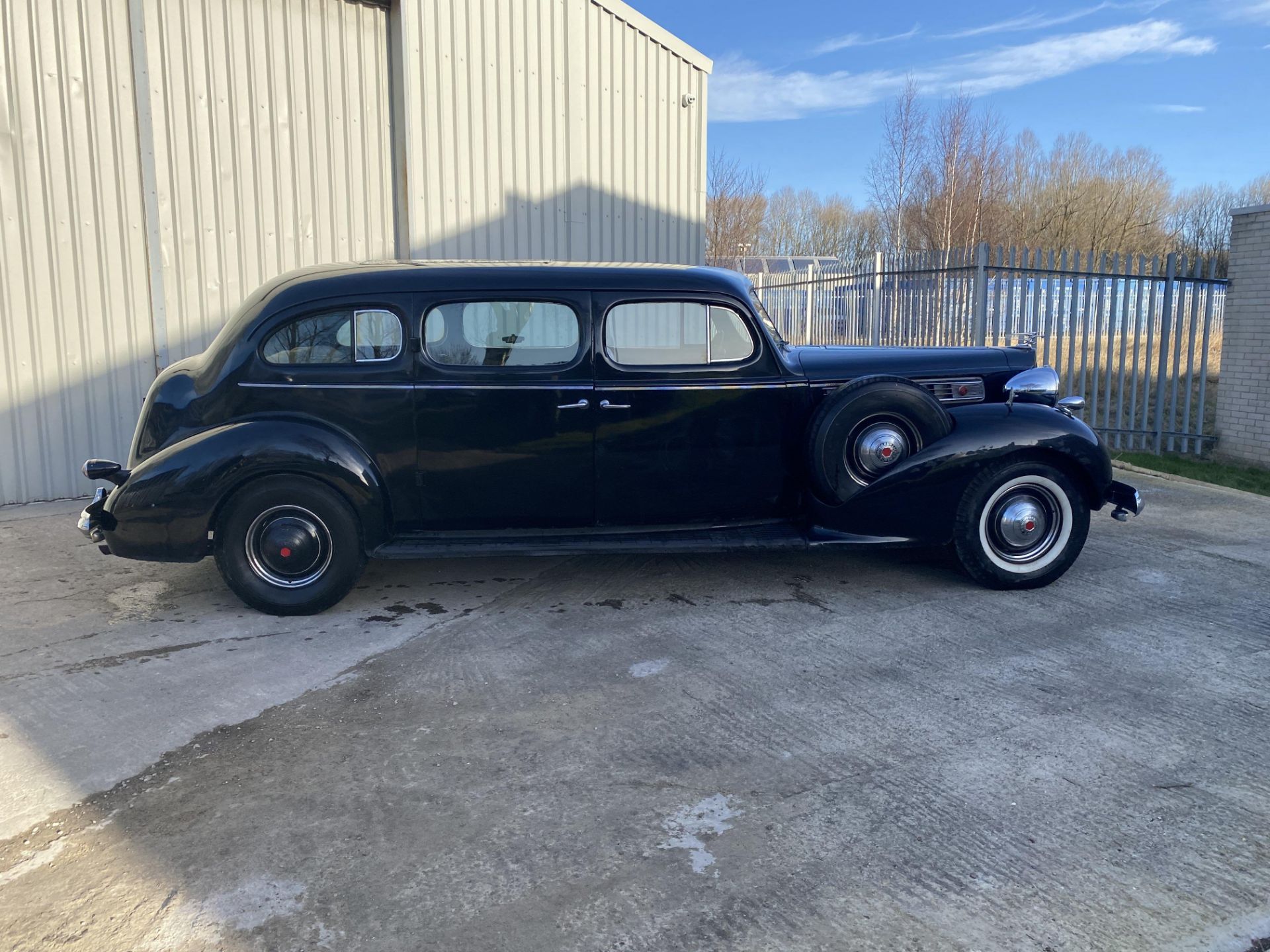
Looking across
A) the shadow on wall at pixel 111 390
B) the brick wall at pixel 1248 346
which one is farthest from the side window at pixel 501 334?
the brick wall at pixel 1248 346

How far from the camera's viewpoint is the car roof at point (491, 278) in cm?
506

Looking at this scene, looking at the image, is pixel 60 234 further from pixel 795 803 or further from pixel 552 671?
pixel 795 803

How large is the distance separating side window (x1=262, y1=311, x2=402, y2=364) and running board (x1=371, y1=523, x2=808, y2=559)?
3.27 feet

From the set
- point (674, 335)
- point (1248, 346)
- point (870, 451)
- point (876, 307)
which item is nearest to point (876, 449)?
point (870, 451)

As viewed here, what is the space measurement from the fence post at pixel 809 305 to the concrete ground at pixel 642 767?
37.9 feet

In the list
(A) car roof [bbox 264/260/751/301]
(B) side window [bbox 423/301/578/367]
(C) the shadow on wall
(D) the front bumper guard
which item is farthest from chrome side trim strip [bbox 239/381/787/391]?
(C) the shadow on wall

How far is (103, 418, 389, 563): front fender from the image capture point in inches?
186

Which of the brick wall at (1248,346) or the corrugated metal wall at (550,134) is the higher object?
the corrugated metal wall at (550,134)

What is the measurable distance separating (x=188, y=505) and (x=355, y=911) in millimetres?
2813

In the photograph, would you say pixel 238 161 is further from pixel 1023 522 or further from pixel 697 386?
pixel 1023 522

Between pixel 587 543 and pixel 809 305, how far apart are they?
41.1ft

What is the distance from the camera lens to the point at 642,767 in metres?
3.34

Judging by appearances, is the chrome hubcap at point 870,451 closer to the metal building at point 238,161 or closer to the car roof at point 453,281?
the car roof at point 453,281

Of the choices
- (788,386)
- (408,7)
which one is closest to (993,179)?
(408,7)
